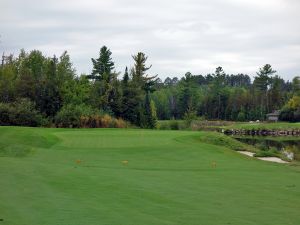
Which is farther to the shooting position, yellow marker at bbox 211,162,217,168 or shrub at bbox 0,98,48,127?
shrub at bbox 0,98,48,127

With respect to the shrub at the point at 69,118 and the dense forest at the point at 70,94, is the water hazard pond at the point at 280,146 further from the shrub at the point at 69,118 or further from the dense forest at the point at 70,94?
the shrub at the point at 69,118

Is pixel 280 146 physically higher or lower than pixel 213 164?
lower

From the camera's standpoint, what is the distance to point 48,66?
55.6 m

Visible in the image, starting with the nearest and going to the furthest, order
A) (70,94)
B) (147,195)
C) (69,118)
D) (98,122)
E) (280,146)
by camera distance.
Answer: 1. (147,195)
2. (69,118)
3. (98,122)
4. (280,146)
5. (70,94)

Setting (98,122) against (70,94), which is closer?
(98,122)

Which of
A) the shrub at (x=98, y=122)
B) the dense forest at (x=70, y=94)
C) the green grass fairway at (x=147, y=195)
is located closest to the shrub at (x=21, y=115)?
the dense forest at (x=70, y=94)

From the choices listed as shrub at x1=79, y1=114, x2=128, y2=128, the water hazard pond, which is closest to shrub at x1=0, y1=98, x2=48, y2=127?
shrub at x1=79, y1=114, x2=128, y2=128

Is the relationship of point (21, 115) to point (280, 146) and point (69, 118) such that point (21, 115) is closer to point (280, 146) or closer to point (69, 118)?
point (69, 118)

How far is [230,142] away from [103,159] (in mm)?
14351

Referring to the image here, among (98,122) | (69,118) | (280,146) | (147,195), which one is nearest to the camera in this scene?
(147,195)

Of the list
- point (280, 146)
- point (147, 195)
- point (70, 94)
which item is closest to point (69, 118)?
point (70, 94)

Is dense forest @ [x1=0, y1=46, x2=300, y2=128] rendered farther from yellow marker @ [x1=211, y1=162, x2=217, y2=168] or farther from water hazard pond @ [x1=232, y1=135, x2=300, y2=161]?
yellow marker @ [x1=211, y1=162, x2=217, y2=168]

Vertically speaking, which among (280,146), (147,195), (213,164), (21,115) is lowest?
(280,146)

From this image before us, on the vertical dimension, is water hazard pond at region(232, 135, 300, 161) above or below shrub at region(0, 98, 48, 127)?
below
